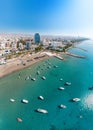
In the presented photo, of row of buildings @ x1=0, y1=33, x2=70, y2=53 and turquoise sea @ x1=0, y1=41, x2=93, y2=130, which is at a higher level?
row of buildings @ x1=0, y1=33, x2=70, y2=53

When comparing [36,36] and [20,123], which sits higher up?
[36,36]

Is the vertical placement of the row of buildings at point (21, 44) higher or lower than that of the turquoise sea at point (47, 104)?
higher

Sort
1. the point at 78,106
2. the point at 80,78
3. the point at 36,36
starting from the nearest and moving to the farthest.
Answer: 1. the point at 78,106
2. the point at 80,78
3. the point at 36,36

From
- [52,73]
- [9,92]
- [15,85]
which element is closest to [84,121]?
[9,92]

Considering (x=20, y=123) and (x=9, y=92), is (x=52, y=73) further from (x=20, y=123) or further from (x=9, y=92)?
(x=20, y=123)

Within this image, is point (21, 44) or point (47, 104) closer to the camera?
point (47, 104)

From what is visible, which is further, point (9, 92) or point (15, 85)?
point (15, 85)

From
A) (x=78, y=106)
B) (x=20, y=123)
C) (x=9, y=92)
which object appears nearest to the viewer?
(x=20, y=123)

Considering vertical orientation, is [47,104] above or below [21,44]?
below

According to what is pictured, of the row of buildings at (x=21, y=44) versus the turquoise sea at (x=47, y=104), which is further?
the row of buildings at (x=21, y=44)

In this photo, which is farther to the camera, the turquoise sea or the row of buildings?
the row of buildings
